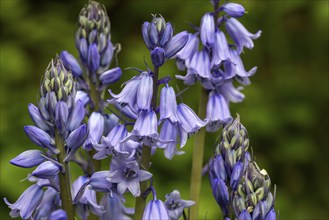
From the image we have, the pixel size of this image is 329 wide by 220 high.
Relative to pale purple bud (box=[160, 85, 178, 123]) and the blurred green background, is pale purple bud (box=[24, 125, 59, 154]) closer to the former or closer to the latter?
pale purple bud (box=[160, 85, 178, 123])

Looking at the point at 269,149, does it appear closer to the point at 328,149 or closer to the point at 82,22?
the point at 328,149

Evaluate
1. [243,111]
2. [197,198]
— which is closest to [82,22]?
[197,198]

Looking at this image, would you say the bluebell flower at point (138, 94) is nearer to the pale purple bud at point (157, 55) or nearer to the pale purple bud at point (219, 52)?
the pale purple bud at point (157, 55)

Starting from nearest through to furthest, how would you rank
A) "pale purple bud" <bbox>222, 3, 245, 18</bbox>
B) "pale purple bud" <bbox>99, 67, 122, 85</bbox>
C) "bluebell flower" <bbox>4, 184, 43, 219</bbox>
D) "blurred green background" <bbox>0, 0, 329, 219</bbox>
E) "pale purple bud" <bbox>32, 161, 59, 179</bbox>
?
1. "pale purple bud" <bbox>32, 161, 59, 179</bbox>
2. "bluebell flower" <bbox>4, 184, 43, 219</bbox>
3. "pale purple bud" <bbox>99, 67, 122, 85</bbox>
4. "pale purple bud" <bbox>222, 3, 245, 18</bbox>
5. "blurred green background" <bbox>0, 0, 329, 219</bbox>

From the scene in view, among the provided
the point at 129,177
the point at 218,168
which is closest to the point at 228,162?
the point at 218,168

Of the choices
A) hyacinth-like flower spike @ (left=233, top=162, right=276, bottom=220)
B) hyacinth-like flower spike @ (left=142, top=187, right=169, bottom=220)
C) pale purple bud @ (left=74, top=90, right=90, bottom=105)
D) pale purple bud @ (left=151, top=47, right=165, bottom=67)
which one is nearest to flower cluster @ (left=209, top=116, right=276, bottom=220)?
hyacinth-like flower spike @ (left=233, top=162, right=276, bottom=220)

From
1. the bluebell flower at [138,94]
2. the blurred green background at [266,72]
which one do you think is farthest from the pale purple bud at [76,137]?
the blurred green background at [266,72]
